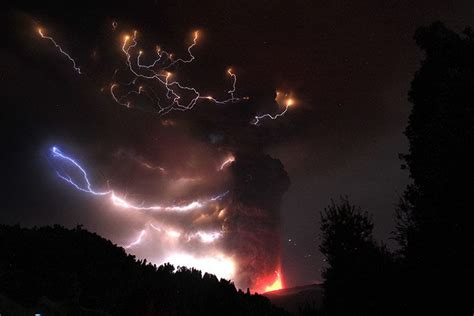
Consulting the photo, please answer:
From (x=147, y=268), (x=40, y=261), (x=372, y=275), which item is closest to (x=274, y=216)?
(x=147, y=268)

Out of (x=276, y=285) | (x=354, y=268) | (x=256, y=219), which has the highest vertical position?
(x=256, y=219)

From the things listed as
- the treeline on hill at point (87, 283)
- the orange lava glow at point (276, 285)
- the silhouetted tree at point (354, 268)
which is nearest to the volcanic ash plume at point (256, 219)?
the orange lava glow at point (276, 285)

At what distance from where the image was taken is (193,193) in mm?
83188

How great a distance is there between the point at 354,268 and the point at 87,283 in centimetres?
1516

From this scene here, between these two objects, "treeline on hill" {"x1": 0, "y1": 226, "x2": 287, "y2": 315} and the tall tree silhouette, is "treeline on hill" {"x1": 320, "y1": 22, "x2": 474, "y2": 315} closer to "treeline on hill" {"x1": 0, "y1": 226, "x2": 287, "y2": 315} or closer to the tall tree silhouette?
the tall tree silhouette

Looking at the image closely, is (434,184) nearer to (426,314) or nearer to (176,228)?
(426,314)

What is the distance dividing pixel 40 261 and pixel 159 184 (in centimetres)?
6276

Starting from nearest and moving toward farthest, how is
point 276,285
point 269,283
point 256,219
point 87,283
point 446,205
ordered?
Result: point 446,205 → point 87,283 → point 269,283 → point 276,285 → point 256,219

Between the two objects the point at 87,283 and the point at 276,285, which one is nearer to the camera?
the point at 87,283

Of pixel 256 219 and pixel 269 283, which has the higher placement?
pixel 256 219

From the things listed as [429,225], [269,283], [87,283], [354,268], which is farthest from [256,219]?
[429,225]

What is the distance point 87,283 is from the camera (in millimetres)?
20750

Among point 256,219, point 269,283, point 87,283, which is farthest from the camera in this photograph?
point 256,219

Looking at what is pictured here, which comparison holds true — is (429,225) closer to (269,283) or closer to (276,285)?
(269,283)
